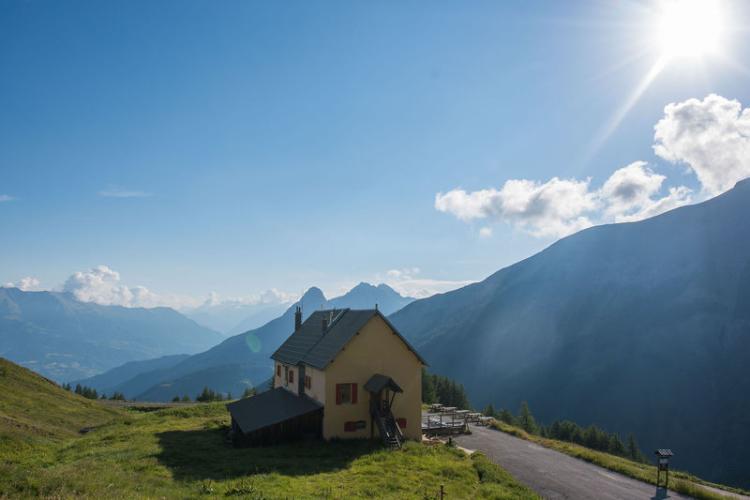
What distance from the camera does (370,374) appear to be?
35375 mm

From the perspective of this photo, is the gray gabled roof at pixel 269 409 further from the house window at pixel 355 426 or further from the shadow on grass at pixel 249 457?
the house window at pixel 355 426

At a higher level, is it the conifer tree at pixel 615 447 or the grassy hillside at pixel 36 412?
the grassy hillside at pixel 36 412

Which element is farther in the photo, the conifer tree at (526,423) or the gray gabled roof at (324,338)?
the conifer tree at (526,423)

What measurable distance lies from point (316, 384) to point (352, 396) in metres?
3.28

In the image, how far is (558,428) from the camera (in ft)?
284

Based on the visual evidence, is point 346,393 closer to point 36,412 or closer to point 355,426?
point 355,426

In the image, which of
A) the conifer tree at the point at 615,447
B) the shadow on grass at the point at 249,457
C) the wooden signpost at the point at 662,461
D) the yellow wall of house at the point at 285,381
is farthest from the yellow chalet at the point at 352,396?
the conifer tree at the point at 615,447

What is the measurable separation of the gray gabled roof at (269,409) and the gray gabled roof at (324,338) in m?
2.83

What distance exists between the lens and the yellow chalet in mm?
33469

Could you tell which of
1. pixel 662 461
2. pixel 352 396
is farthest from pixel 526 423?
pixel 662 461

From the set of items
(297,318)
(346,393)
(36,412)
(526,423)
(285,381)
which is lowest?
(526,423)

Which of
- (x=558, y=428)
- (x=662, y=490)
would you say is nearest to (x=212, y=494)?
(x=662, y=490)

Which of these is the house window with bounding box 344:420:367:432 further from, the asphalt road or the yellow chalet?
the asphalt road

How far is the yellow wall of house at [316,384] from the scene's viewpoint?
1353 inches
